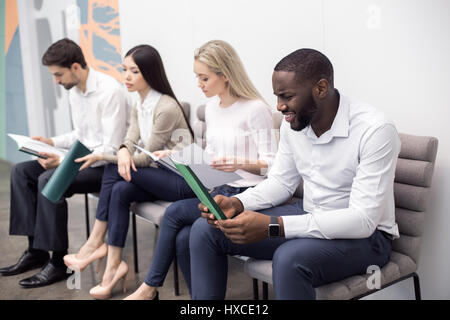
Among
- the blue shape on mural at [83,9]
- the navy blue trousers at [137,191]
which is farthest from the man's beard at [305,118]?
the blue shape on mural at [83,9]

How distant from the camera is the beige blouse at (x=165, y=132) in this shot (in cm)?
259

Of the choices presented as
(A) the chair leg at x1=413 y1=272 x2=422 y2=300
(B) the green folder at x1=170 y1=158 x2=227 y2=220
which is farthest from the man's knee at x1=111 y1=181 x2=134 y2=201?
(A) the chair leg at x1=413 y1=272 x2=422 y2=300

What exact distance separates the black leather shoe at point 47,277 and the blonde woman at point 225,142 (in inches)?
29.4

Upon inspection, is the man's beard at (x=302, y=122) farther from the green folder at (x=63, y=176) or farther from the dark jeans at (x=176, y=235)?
the green folder at (x=63, y=176)

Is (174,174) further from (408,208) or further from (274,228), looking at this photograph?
(408,208)

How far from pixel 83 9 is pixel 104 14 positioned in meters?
0.45

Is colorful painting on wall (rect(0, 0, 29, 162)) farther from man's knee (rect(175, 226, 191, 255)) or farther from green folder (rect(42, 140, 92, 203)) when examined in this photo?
man's knee (rect(175, 226, 191, 255))

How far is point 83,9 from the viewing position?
4445mm

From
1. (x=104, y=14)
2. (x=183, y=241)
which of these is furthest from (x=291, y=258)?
(x=104, y=14)

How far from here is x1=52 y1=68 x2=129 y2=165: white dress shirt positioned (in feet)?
9.53

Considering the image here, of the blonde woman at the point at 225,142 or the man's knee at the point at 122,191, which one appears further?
the man's knee at the point at 122,191

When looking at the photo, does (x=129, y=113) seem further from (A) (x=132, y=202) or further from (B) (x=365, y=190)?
(B) (x=365, y=190)

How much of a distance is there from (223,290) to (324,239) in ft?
1.43

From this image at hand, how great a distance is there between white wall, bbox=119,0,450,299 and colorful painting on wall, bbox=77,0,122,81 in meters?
1.44
